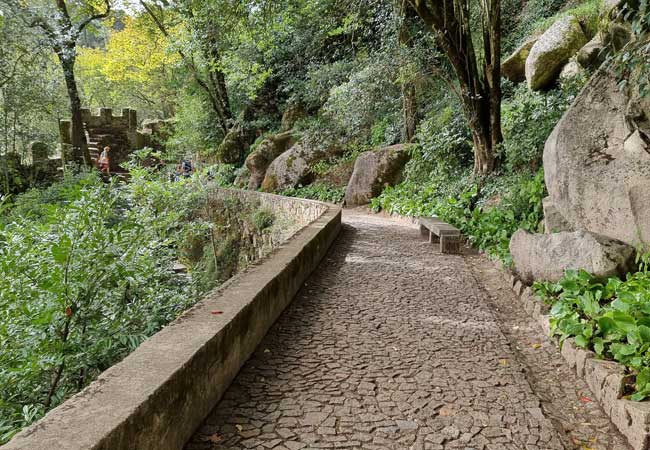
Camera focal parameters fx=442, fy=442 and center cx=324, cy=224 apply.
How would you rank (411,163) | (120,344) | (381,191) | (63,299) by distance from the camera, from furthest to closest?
(381,191)
(411,163)
(120,344)
(63,299)

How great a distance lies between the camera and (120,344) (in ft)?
12.1

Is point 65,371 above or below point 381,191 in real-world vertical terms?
below

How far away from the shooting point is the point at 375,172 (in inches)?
548

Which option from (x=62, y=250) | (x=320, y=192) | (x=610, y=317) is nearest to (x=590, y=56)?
(x=610, y=317)

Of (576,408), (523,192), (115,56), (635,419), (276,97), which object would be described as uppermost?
(115,56)

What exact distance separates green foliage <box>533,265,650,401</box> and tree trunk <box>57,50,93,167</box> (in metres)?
15.6

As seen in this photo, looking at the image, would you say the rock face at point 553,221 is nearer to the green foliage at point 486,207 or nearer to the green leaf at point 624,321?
the green foliage at point 486,207

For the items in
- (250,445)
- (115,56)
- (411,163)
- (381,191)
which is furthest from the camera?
(115,56)

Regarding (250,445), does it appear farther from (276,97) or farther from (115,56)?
(115,56)

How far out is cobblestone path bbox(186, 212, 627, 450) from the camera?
2602 millimetres

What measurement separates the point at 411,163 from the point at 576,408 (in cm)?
1026

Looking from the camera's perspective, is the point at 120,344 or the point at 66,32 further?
the point at 66,32

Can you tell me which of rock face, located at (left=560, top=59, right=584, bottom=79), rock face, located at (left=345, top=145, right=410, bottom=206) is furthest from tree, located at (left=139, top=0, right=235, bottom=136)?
rock face, located at (left=560, top=59, right=584, bottom=79)

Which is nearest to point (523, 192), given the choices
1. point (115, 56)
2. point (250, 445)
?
point (250, 445)
